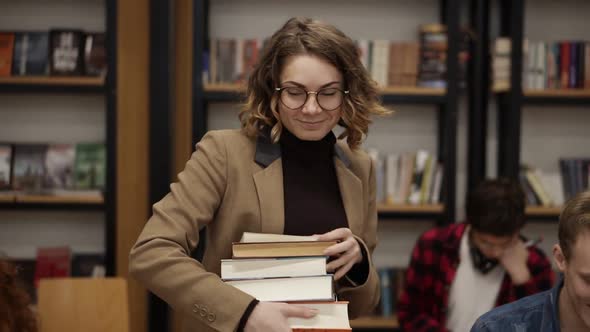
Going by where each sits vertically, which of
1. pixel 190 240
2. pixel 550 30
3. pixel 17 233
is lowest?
pixel 17 233

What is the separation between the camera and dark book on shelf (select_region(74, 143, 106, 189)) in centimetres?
312

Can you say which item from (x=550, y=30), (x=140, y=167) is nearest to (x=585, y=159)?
(x=550, y=30)

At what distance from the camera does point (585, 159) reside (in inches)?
130

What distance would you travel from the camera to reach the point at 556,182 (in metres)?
3.24

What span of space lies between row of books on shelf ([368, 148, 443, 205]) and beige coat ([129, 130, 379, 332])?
1.68 m

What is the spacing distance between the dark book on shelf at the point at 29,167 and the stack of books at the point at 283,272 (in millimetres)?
2230

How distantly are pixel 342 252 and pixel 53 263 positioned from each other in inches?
91.0

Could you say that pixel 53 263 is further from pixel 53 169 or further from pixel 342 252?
pixel 342 252

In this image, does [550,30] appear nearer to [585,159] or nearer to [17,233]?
[585,159]

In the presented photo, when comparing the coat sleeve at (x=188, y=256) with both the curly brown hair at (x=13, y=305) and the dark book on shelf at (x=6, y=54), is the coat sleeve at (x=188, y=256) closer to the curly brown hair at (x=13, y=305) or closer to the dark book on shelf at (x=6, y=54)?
the curly brown hair at (x=13, y=305)

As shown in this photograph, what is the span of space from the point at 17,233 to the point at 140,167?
30.4 inches

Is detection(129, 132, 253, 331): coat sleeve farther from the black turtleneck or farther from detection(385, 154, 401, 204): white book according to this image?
detection(385, 154, 401, 204): white book

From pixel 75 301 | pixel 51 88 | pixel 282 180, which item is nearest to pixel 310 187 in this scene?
pixel 282 180

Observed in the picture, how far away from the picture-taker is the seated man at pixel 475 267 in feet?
7.33
